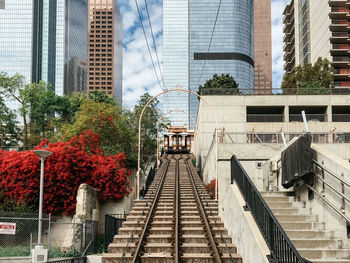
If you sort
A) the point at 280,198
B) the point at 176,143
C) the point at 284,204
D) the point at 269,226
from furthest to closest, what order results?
1. the point at 176,143
2. the point at 280,198
3. the point at 284,204
4. the point at 269,226

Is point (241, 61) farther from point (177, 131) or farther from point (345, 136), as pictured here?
point (345, 136)

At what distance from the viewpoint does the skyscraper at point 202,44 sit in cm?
15588

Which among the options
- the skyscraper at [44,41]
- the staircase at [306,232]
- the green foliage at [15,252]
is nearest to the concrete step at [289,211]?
the staircase at [306,232]

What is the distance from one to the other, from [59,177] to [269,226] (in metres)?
13.8

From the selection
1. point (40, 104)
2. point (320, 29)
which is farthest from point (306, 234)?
point (320, 29)

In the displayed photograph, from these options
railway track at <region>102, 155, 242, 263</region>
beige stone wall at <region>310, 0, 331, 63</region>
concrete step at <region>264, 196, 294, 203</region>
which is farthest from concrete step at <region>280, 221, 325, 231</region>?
beige stone wall at <region>310, 0, 331, 63</region>

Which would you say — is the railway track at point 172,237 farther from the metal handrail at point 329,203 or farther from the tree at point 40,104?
the tree at point 40,104

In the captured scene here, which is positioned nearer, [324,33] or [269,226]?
[269,226]

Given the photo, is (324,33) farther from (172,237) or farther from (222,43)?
(222,43)

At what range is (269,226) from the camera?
290 inches

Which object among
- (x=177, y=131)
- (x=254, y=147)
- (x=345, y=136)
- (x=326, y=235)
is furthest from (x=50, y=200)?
(x=177, y=131)

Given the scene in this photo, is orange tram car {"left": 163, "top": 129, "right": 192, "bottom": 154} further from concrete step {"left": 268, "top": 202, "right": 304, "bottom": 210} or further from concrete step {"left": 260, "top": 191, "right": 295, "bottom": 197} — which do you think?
concrete step {"left": 268, "top": 202, "right": 304, "bottom": 210}

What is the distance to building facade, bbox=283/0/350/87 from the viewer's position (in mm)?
68188

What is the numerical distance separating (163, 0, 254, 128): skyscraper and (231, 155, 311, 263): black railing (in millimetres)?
143123
